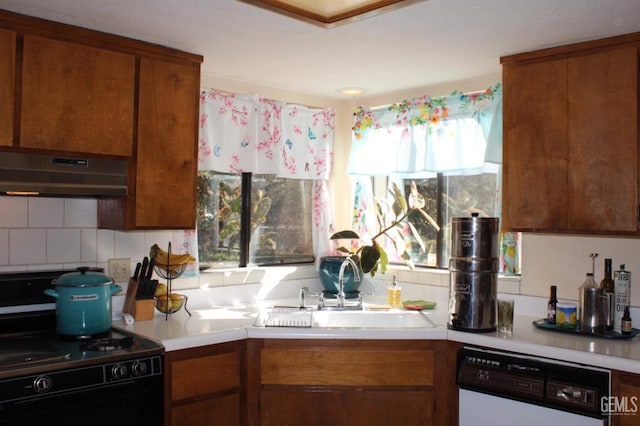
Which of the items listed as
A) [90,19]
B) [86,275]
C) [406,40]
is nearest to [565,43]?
[406,40]

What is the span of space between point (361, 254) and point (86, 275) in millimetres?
1522

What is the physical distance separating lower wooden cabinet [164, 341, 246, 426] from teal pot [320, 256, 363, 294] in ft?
3.33

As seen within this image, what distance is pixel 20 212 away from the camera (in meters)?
2.56

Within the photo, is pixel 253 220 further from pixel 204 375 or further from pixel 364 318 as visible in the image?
pixel 204 375

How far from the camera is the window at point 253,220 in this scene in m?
3.33

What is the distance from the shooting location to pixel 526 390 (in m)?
2.30

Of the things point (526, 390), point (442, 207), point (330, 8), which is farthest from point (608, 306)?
point (330, 8)

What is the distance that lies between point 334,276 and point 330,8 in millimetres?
1635

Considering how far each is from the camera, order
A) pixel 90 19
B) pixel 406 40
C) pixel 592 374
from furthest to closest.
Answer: pixel 406 40 → pixel 90 19 → pixel 592 374

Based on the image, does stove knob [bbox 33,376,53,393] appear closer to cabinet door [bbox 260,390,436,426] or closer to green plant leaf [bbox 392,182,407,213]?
cabinet door [bbox 260,390,436,426]

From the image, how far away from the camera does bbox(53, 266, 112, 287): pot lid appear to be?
7.88ft

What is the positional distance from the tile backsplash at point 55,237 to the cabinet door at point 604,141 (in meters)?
2.10

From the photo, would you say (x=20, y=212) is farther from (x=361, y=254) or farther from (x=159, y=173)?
(x=361, y=254)

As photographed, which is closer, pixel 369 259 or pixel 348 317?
pixel 348 317
